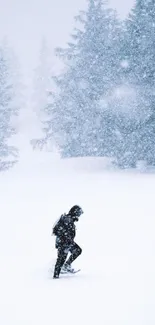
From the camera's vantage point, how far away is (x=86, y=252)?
444 inches

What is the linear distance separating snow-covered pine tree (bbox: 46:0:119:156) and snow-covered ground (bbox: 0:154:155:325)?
4188 mm

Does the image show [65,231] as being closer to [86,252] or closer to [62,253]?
[62,253]

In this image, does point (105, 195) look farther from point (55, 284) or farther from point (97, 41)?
point (97, 41)

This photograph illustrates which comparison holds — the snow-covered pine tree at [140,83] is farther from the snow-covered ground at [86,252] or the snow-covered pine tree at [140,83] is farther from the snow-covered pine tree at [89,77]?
the snow-covered pine tree at [89,77]

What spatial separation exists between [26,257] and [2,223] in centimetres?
416

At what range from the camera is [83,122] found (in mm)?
27359

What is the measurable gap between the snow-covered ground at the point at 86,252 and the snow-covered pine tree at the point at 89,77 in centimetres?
419

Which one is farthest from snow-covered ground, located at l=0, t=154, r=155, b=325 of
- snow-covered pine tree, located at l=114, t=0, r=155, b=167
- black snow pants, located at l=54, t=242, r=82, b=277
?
snow-covered pine tree, located at l=114, t=0, r=155, b=167

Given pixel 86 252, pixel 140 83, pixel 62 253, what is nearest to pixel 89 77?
pixel 140 83

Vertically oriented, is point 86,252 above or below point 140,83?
below

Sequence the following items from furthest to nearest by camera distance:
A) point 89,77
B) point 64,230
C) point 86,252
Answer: point 89,77 → point 86,252 → point 64,230

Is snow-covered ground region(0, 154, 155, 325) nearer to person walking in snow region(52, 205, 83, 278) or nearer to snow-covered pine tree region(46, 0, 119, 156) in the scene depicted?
person walking in snow region(52, 205, 83, 278)

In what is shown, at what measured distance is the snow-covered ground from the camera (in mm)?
6848

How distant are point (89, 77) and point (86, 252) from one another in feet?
58.6
